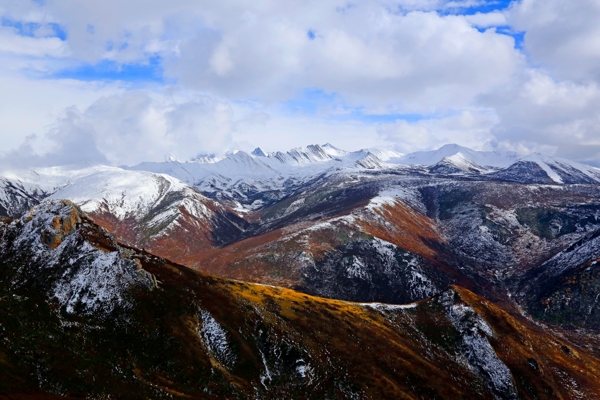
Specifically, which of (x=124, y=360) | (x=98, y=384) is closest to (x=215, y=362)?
(x=124, y=360)

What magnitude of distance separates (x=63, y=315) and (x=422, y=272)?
550 ft

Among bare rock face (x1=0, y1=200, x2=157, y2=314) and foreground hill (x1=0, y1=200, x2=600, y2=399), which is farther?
bare rock face (x1=0, y1=200, x2=157, y2=314)

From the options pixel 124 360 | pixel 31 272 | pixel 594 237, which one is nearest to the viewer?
pixel 124 360

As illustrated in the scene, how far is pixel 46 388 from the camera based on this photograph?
1726 inches

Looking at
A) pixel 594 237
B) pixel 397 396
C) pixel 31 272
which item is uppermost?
pixel 594 237

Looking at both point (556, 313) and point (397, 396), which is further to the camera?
point (556, 313)

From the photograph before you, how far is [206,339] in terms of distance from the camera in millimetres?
66812

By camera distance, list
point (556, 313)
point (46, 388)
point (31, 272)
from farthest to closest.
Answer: point (556, 313)
point (31, 272)
point (46, 388)

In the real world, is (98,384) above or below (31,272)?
below

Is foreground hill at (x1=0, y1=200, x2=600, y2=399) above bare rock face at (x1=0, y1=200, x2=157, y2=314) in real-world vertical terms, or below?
below

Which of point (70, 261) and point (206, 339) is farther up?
point (70, 261)

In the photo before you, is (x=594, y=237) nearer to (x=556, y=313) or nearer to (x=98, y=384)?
(x=556, y=313)

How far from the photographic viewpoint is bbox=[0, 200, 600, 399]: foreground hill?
51.3m

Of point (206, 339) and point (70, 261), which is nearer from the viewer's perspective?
point (206, 339)
